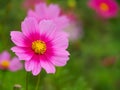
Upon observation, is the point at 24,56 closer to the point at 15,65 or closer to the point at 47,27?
the point at 47,27

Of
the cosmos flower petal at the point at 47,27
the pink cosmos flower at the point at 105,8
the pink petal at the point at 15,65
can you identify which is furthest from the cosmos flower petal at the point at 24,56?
the pink cosmos flower at the point at 105,8

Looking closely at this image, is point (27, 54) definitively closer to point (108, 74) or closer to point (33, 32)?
point (33, 32)

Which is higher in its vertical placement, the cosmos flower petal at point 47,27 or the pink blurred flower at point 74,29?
the cosmos flower petal at point 47,27

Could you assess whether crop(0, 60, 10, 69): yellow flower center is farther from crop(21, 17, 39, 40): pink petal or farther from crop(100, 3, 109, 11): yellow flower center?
crop(100, 3, 109, 11): yellow flower center

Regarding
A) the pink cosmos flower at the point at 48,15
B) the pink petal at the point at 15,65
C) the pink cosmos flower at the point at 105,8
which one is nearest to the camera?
the pink cosmos flower at the point at 48,15

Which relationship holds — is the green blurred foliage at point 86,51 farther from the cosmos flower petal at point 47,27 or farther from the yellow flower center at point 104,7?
the cosmos flower petal at point 47,27

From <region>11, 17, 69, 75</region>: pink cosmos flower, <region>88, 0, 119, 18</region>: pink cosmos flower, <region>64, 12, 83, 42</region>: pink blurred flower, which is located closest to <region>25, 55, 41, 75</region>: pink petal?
<region>11, 17, 69, 75</region>: pink cosmos flower
